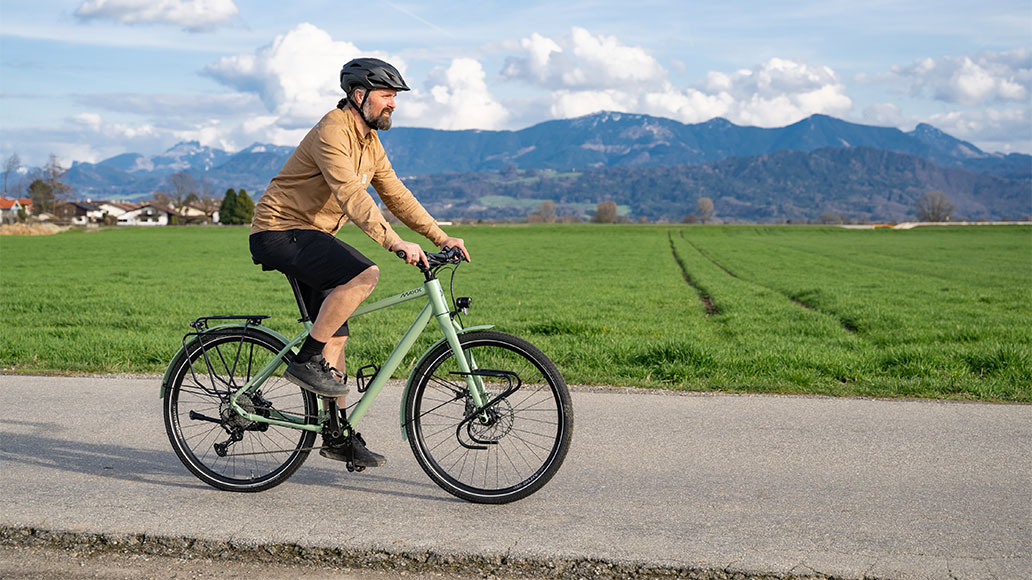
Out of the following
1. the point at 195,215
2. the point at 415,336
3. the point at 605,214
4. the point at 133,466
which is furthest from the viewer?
the point at 605,214

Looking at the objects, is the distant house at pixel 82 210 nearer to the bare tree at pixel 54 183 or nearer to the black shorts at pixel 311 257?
the bare tree at pixel 54 183

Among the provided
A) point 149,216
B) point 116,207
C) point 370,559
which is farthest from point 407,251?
point 116,207

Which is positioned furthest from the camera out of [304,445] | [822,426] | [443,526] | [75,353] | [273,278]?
[273,278]

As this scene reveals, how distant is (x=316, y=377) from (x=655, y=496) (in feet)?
6.24

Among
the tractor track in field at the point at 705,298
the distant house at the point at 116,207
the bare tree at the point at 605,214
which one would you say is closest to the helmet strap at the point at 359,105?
the tractor track in field at the point at 705,298

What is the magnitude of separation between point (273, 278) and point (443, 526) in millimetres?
23597

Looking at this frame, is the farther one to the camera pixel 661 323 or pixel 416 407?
pixel 661 323

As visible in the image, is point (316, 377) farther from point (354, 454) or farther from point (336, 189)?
point (336, 189)

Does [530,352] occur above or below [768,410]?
above

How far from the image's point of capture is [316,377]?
14.5ft

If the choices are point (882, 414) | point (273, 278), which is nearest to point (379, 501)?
point (882, 414)

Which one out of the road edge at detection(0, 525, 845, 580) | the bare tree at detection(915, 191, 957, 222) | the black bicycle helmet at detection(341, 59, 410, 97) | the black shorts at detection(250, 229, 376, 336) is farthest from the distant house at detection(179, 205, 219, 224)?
the road edge at detection(0, 525, 845, 580)

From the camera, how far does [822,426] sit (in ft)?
19.1

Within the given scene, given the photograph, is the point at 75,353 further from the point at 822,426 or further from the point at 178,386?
the point at 822,426
